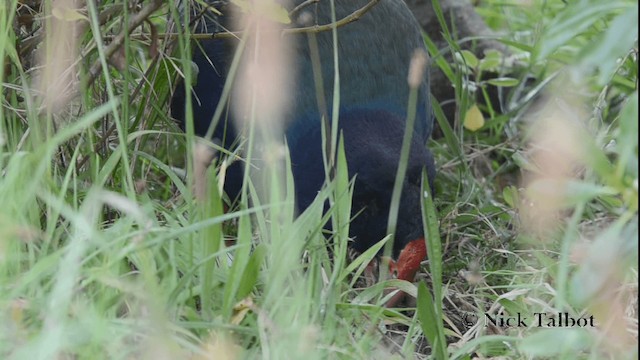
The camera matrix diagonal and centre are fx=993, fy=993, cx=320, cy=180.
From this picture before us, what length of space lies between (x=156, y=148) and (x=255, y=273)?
917 mm

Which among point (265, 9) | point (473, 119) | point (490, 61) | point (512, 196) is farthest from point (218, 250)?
point (490, 61)

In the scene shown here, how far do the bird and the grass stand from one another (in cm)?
15

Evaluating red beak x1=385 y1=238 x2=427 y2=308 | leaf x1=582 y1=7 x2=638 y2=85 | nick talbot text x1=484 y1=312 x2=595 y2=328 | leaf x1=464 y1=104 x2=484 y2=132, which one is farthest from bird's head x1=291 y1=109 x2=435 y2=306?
leaf x1=582 y1=7 x2=638 y2=85

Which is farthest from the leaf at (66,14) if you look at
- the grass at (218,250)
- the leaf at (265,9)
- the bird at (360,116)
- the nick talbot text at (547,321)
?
the nick talbot text at (547,321)

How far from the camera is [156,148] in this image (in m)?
2.38

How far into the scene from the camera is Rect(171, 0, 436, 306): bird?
2.30 metres

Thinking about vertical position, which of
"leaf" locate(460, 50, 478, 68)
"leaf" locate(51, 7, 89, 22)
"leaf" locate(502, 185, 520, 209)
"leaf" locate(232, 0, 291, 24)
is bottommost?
"leaf" locate(502, 185, 520, 209)

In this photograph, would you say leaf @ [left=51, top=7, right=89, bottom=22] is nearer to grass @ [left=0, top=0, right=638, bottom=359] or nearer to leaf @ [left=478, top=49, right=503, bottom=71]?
grass @ [left=0, top=0, right=638, bottom=359]

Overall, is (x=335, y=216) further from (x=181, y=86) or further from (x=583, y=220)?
(x=583, y=220)

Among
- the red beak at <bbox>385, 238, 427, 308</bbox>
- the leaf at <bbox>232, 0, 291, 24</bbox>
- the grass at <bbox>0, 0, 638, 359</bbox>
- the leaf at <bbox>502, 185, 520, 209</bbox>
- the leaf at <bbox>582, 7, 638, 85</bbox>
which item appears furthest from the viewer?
the leaf at <bbox>502, 185, 520, 209</bbox>

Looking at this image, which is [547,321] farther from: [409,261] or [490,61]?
[490,61]

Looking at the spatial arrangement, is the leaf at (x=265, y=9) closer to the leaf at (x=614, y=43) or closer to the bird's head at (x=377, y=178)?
the bird's head at (x=377, y=178)

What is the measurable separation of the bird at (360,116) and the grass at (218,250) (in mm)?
145

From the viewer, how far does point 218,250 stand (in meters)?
1.57
